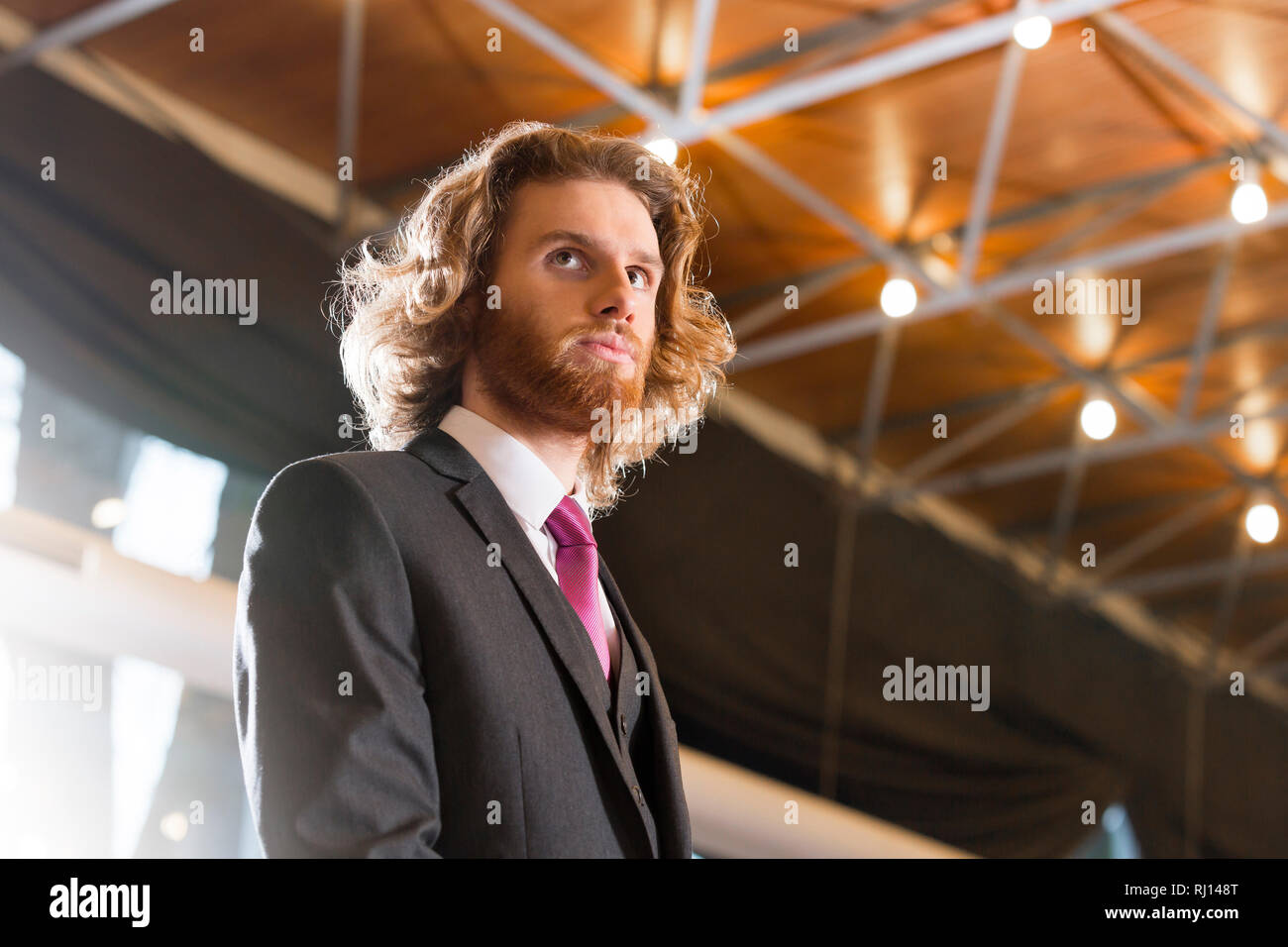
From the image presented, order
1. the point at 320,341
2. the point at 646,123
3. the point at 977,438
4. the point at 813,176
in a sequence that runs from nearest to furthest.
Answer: the point at 320,341 < the point at 646,123 < the point at 813,176 < the point at 977,438

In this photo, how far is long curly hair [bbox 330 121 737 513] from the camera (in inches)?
85.0

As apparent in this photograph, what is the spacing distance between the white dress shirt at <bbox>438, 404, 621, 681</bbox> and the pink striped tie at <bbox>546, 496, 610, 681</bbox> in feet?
0.04

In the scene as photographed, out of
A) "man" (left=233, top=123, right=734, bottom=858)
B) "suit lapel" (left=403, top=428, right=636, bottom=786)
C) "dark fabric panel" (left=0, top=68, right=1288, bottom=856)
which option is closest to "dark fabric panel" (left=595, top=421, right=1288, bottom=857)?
"dark fabric panel" (left=0, top=68, right=1288, bottom=856)

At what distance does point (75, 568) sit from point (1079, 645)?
30.4 feet

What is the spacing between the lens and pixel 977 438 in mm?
10297

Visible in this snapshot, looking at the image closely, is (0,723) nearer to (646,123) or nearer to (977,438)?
(646,123)

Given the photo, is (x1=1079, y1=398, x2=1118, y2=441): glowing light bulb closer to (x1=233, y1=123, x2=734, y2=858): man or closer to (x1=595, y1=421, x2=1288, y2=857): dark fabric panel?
(x1=595, y1=421, x2=1288, y2=857): dark fabric panel

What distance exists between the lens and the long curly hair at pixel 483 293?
2160mm

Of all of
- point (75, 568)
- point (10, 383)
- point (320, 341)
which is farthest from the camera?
point (320, 341)
